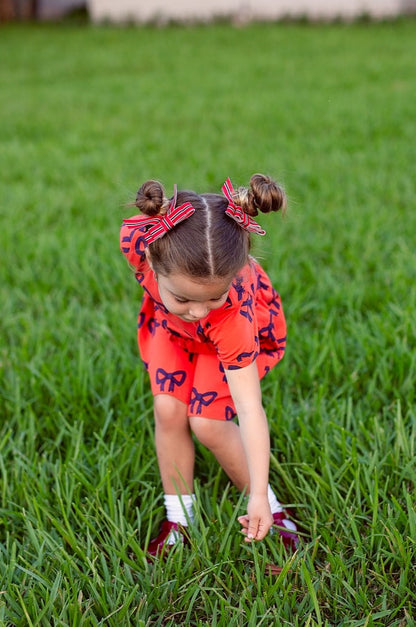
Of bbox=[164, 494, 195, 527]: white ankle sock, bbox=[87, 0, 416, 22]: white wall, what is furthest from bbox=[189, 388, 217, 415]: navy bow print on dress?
bbox=[87, 0, 416, 22]: white wall

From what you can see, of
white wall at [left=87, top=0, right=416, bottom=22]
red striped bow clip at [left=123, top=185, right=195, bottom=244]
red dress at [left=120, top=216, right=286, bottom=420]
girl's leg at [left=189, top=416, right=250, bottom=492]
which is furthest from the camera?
white wall at [left=87, top=0, right=416, bottom=22]

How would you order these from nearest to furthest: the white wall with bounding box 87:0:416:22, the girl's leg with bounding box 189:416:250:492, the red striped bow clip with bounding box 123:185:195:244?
the red striped bow clip with bounding box 123:185:195:244 < the girl's leg with bounding box 189:416:250:492 < the white wall with bounding box 87:0:416:22

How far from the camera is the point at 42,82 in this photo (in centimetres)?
863

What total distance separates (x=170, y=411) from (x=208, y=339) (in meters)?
0.20

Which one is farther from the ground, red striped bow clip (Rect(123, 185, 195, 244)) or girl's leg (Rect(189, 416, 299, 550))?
red striped bow clip (Rect(123, 185, 195, 244))

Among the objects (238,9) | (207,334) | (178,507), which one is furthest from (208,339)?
(238,9)

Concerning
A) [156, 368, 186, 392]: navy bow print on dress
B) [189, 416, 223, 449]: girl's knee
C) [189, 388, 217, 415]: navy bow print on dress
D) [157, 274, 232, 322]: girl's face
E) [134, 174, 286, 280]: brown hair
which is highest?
[134, 174, 286, 280]: brown hair

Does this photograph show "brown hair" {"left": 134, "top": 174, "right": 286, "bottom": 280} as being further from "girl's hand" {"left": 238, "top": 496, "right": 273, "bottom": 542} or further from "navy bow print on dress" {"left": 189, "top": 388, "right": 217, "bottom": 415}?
"girl's hand" {"left": 238, "top": 496, "right": 273, "bottom": 542}

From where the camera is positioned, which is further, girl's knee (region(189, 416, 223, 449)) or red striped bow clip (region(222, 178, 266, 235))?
girl's knee (region(189, 416, 223, 449))

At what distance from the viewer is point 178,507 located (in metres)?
1.74

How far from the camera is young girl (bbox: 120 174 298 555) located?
1.44 m

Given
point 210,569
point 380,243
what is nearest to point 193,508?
point 210,569

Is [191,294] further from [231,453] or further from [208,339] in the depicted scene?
[231,453]

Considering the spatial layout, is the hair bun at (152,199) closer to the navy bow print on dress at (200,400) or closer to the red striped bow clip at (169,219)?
the red striped bow clip at (169,219)
